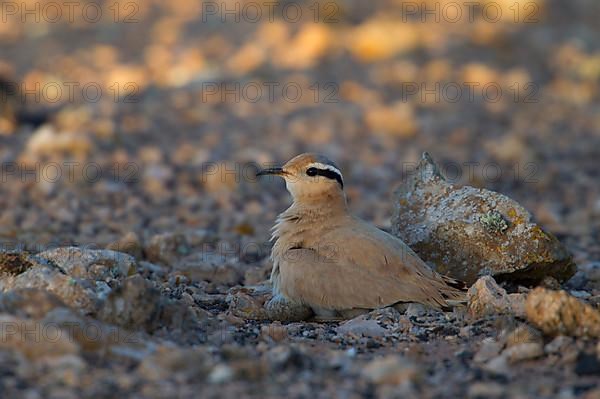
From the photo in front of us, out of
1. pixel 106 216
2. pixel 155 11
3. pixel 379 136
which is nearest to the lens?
pixel 106 216

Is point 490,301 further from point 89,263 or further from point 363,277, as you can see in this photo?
point 89,263

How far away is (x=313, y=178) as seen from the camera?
6.80m

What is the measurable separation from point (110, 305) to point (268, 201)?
5652 millimetres

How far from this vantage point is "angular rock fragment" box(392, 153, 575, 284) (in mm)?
6578

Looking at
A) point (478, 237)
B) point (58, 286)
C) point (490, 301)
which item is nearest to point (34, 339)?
point (58, 286)

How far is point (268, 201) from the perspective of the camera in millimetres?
10562

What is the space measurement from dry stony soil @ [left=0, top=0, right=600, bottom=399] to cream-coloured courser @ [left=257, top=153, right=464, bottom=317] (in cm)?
16

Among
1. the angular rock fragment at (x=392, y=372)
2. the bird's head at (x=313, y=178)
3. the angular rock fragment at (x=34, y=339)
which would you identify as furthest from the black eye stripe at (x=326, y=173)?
the angular rock fragment at (x=34, y=339)

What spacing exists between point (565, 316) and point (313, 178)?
91.8 inches

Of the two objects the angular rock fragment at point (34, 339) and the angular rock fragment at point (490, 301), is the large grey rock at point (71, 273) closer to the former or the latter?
the angular rock fragment at point (34, 339)

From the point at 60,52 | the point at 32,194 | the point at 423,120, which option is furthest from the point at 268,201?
the point at 60,52

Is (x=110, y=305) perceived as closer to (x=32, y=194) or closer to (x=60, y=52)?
(x=32, y=194)

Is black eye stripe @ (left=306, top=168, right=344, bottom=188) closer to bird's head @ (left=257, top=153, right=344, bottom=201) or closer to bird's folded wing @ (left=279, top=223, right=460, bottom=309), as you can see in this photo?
bird's head @ (left=257, top=153, right=344, bottom=201)

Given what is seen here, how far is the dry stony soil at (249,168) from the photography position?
176 inches
